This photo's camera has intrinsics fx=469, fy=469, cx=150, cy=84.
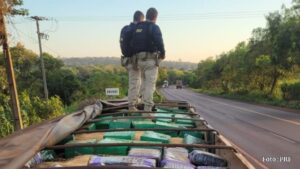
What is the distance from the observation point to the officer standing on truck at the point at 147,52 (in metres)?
6.74

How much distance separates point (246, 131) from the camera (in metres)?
18.1

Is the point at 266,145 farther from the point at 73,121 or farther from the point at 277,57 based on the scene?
the point at 277,57

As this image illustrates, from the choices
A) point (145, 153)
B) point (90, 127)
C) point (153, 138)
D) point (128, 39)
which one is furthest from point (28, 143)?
point (128, 39)

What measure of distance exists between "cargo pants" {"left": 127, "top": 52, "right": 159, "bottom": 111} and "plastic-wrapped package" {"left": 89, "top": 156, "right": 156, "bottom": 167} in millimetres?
3674

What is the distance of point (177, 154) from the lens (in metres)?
3.23

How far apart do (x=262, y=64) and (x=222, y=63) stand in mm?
29202

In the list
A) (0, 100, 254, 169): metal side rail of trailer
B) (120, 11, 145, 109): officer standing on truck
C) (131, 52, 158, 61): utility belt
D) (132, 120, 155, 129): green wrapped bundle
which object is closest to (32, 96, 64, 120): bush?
(120, 11, 145, 109): officer standing on truck

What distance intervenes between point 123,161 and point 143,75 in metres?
4.57

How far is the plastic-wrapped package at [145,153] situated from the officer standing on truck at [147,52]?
333 cm

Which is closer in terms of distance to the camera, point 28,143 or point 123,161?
point 123,161

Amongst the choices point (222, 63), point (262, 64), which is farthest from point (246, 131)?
point (222, 63)

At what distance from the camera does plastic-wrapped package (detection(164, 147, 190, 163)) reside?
307 cm

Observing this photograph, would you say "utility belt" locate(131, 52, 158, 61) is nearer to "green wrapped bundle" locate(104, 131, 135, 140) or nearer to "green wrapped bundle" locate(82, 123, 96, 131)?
"green wrapped bundle" locate(82, 123, 96, 131)

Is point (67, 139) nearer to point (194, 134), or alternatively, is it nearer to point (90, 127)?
point (90, 127)
